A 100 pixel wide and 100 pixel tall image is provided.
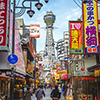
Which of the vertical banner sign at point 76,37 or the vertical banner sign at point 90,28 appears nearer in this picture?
the vertical banner sign at point 90,28

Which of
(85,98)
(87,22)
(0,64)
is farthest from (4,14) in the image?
(85,98)

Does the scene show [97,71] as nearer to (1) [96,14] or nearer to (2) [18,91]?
(1) [96,14]

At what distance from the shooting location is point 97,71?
15031 mm

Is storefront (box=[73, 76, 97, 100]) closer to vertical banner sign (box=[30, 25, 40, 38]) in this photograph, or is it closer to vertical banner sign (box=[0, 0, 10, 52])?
vertical banner sign (box=[30, 25, 40, 38])

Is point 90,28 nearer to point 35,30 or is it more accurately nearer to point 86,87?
point 86,87

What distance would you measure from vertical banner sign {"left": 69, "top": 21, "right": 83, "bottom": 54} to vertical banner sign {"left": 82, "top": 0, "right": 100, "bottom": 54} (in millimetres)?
423

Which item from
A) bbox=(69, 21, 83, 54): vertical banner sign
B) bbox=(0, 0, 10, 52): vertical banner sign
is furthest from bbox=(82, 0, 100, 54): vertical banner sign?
bbox=(0, 0, 10, 52): vertical banner sign

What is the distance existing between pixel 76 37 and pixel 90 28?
4.36 feet

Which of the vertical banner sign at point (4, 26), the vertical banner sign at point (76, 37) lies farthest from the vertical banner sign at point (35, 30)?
the vertical banner sign at point (4, 26)

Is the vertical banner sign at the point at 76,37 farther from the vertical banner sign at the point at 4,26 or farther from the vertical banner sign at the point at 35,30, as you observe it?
the vertical banner sign at the point at 35,30

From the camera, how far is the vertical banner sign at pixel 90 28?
14.9m

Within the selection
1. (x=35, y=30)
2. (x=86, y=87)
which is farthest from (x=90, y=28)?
(x=35, y=30)

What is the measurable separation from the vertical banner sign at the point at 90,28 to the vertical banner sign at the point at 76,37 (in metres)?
0.42

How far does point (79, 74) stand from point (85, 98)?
2.37m
